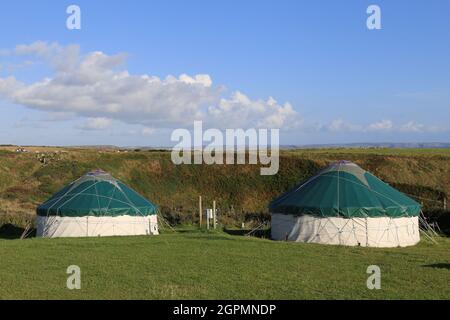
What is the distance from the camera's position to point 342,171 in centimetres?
2461

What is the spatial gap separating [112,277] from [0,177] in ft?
122

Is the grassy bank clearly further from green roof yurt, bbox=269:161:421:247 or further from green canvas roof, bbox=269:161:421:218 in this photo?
green roof yurt, bbox=269:161:421:247

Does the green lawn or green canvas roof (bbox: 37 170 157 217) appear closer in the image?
the green lawn

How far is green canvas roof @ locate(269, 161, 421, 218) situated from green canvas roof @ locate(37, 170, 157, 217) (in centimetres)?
655

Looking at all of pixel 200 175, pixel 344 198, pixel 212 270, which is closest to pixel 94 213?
pixel 344 198

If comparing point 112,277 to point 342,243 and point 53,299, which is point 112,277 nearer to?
point 53,299

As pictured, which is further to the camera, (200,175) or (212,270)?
(200,175)

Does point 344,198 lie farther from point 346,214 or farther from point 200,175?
point 200,175

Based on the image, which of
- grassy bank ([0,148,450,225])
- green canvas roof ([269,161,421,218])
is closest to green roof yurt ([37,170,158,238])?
green canvas roof ([269,161,421,218])

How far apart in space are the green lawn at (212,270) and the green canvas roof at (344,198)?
7.78 feet

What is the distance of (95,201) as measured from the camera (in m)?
25.8

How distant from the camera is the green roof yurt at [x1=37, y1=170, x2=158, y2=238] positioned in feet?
83.1

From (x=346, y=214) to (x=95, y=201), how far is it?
11115 mm

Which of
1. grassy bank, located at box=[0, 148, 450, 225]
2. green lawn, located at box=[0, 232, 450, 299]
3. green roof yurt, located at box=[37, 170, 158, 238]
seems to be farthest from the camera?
grassy bank, located at box=[0, 148, 450, 225]
